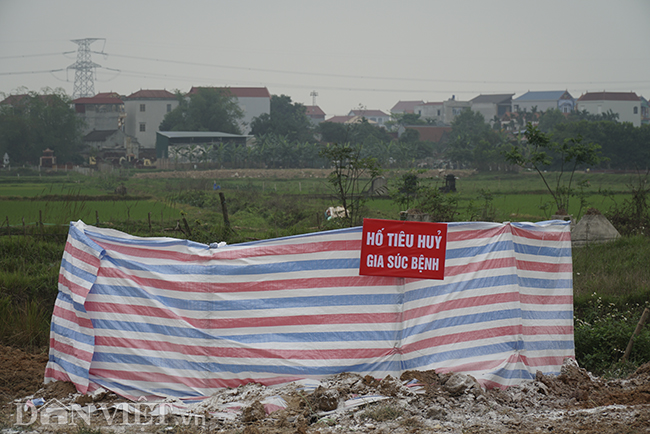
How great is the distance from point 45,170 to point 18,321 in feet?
159

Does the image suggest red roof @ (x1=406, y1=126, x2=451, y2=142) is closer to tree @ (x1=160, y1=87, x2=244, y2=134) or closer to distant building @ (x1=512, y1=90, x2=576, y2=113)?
tree @ (x1=160, y1=87, x2=244, y2=134)

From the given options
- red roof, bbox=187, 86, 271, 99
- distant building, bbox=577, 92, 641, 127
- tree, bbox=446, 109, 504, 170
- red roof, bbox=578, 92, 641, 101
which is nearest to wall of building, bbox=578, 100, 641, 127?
distant building, bbox=577, 92, 641, 127

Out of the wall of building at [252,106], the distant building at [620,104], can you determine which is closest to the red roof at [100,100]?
the wall of building at [252,106]

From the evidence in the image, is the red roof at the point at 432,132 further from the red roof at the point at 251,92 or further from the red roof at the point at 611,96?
the red roof at the point at 611,96

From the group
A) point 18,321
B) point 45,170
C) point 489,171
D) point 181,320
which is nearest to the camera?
point 181,320

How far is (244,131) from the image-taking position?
80.1m

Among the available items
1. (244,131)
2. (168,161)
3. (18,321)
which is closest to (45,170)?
(168,161)

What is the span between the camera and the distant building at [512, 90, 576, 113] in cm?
11262

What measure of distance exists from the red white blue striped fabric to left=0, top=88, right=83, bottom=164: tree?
58.3m

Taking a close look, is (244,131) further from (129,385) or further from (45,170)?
(129,385)

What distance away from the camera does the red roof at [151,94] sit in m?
78.6

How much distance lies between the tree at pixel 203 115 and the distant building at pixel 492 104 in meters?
60.4

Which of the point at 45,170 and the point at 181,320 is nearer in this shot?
the point at 181,320

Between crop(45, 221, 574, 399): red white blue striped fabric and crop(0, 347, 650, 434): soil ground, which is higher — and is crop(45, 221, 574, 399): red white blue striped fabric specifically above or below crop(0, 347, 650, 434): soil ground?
above
